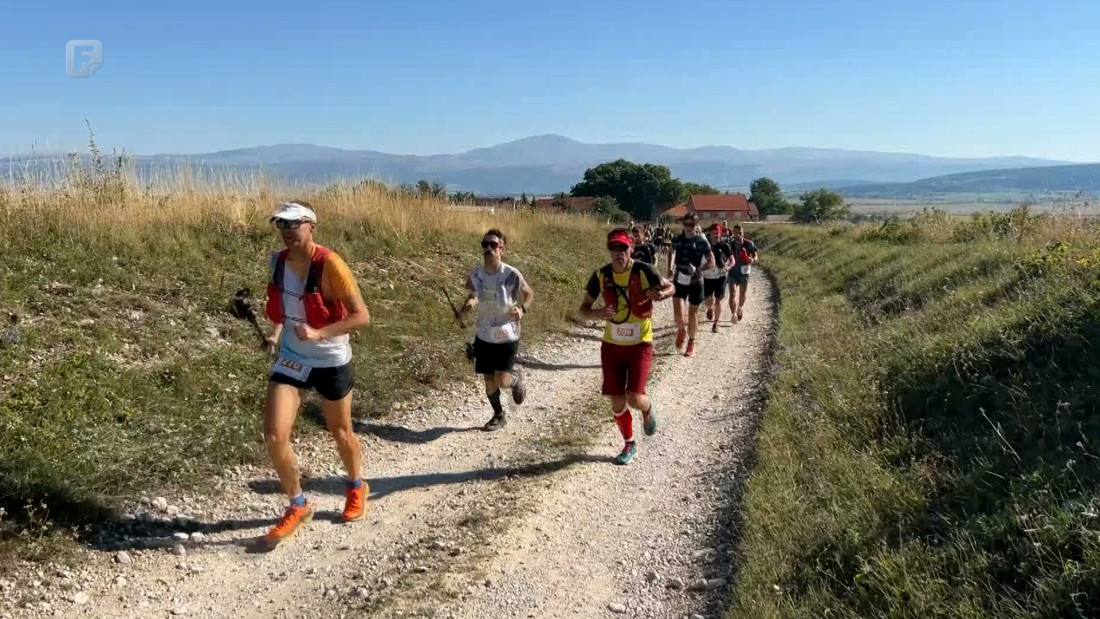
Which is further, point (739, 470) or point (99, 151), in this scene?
point (99, 151)

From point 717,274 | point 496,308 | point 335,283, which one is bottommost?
point 717,274

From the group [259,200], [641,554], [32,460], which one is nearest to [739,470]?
[641,554]

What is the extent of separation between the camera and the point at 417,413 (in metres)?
7.72

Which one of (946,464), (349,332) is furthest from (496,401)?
(946,464)

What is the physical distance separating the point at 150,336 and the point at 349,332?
3.35 meters

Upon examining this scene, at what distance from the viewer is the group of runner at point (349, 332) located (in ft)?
15.3

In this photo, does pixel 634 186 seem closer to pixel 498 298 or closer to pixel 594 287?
pixel 498 298

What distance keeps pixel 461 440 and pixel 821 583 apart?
395 centimetres

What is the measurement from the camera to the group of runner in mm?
4676

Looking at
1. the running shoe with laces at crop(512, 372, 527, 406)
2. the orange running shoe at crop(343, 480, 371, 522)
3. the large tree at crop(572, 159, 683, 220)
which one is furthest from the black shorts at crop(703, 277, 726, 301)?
the large tree at crop(572, 159, 683, 220)

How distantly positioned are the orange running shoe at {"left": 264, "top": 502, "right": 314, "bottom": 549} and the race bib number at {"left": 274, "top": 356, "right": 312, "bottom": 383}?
0.92m

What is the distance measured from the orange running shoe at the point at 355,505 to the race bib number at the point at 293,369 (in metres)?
0.99

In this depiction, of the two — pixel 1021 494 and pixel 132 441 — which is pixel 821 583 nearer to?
pixel 1021 494

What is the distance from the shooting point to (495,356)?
7.27 meters
